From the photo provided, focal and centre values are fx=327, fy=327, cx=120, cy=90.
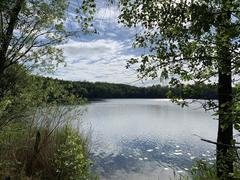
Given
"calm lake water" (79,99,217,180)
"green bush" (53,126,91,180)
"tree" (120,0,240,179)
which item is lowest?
"calm lake water" (79,99,217,180)

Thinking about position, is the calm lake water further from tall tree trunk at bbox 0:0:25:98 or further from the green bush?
tall tree trunk at bbox 0:0:25:98

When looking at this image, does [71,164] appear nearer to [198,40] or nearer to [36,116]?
[36,116]

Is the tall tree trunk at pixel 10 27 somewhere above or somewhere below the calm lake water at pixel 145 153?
above

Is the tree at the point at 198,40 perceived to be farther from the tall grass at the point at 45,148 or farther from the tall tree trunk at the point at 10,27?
the tall grass at the point at 45,148

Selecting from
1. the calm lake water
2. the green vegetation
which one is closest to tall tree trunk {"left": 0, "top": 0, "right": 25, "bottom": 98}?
the green vegetation

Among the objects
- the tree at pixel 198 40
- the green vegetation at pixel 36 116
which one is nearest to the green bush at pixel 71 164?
the green vegetation at pixel 36 116

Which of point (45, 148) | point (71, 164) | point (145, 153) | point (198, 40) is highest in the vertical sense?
point (198, 40)

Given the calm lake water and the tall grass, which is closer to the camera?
the tall grass

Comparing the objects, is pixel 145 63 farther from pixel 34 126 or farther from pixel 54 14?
pixel 34 126

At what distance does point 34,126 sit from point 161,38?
23.1ft

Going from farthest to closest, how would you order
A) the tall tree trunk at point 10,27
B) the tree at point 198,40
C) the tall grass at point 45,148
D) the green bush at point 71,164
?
A: 1. the green bush at point 71,164
2. the tall grass at point 45,148
3. the tall tree trunk at point 10,27
4. the tree at point 198,40

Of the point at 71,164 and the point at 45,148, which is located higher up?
the point at 45,148

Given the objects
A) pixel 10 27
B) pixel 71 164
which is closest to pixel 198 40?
pixel 10 27

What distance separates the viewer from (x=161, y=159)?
17.0 m
